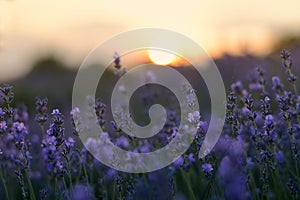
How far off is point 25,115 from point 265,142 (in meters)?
1.60

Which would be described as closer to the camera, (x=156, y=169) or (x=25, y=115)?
(x=156, y=169)

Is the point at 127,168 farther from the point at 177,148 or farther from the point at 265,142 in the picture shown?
the point at 265,142

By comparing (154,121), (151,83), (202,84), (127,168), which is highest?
(202,84)

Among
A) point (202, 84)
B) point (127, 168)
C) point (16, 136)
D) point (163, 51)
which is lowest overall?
point (127, 168)

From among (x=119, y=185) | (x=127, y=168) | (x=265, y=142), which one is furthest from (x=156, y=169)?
(x=265, y=142)

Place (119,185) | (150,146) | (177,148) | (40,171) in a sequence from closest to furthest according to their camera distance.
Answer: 1. (119,185)
2. (177,148)
3. (150,146)
4. (40,171)

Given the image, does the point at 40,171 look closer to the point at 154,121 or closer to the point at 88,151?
the point at 154,121

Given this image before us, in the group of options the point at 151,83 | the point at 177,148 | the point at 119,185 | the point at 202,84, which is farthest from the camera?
the point at 202,84

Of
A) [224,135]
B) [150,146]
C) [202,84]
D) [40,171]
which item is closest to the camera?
[224,135]

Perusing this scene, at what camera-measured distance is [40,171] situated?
446 cm

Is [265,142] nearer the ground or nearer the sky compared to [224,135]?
nearer the ground

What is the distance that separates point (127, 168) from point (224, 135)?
0.66m

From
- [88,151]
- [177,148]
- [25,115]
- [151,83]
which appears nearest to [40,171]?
[25,115]

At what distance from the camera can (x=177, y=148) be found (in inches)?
110
